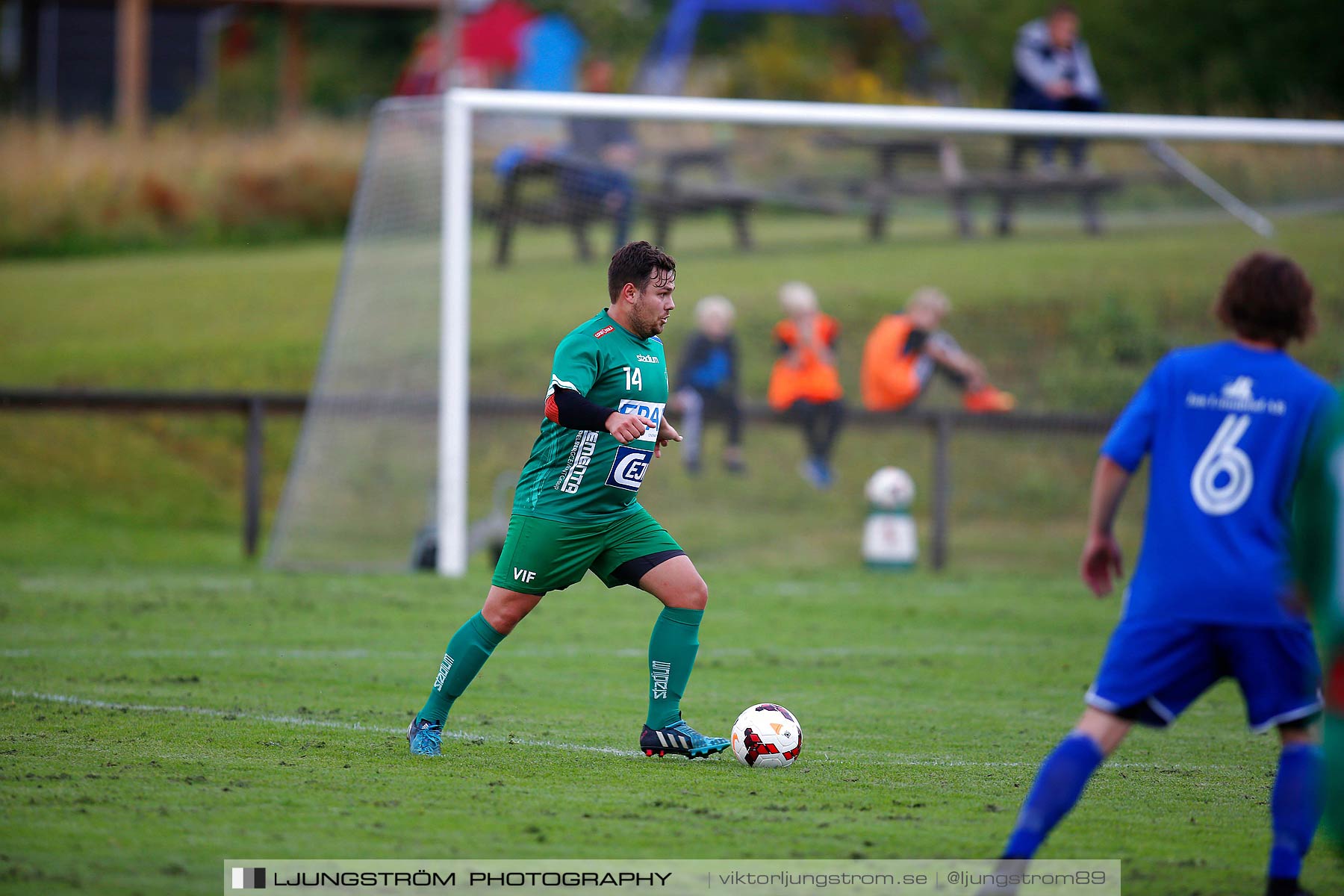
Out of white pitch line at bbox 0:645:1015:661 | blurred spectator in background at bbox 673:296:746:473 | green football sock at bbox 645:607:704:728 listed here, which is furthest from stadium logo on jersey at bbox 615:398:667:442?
blurred spectator in background at bbox 673:296:746:473

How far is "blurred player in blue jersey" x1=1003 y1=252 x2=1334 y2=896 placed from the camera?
4.20m

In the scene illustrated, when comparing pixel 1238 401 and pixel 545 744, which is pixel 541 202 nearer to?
pixel 545 744

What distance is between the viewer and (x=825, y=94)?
28344 mm

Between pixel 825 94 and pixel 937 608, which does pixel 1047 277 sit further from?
pixel 825 94

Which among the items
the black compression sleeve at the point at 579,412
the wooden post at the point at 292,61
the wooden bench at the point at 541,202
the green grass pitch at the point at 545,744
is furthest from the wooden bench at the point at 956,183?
the wooden post at the point at 292,61

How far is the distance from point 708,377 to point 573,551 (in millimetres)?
8406

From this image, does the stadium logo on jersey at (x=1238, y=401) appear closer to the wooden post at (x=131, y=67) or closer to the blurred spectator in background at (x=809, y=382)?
the blurred spectator in background at (x=809, y=382)

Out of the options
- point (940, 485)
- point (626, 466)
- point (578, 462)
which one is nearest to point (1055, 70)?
point (940, 485)

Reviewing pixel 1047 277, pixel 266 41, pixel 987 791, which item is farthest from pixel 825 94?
pixel 987 791

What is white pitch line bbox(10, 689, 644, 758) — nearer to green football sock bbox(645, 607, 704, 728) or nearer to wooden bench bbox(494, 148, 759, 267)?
green football sock bbox(645, 607, 704, 728)

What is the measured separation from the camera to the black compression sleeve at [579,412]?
567 cm

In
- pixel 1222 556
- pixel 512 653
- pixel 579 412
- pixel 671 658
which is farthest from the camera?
pixel 512 653

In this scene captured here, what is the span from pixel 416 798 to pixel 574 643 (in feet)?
14.7

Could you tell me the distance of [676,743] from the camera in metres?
6.19
